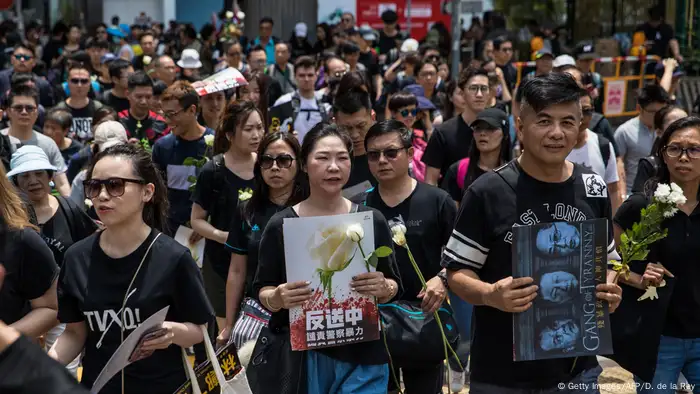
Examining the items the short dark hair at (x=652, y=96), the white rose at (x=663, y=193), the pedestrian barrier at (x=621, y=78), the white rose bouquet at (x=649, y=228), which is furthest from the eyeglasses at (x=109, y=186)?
the pedestrian barrier at (x=621, y=78)

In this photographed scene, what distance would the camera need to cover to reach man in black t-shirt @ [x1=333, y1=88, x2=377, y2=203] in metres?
7.12

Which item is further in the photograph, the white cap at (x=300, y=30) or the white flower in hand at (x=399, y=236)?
the white cap at (x=300, y=30)

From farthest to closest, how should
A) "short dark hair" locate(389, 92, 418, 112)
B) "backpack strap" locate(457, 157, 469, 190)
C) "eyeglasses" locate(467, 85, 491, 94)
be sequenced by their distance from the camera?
"short dark hair" locate(389, 92, 418, 112)
"eyeglasses" locate(467, 85, 491, 94)
"backpack strap" locate(457, 157, 469, 190)

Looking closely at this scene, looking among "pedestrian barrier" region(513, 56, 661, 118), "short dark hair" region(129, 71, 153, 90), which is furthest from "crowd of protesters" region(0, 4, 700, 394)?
"pedestrian barrier" region(513, 56, 661, 118)

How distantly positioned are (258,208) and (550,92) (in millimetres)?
2498

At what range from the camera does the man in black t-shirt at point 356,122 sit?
23.4 ft

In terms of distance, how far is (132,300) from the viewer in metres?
4.38

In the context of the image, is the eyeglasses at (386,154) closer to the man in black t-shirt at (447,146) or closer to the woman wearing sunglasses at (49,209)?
the woman wearing sunglasses at (49,209)

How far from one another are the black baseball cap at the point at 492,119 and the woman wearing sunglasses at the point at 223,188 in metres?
1.55

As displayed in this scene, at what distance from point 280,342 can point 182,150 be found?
370cm

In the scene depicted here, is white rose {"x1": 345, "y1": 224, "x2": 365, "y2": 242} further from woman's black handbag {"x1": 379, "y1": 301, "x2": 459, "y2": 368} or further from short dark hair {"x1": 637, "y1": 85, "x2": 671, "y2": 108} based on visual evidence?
short dark hair {"x1": 637, "y1": 85, "x2": 671, "y2": 108}

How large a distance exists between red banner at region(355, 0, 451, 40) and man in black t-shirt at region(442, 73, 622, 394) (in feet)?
87.7

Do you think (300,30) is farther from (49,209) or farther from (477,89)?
(49,209)

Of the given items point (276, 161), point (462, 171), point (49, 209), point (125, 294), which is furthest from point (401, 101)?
point (125, 294)
